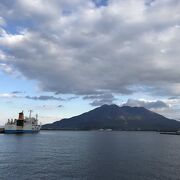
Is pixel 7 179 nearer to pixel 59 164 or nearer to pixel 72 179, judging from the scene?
pixel 72 179

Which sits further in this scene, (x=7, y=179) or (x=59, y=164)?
(x=59, y=164)

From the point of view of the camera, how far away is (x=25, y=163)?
260ft

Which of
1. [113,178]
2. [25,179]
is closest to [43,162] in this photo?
[25,179]

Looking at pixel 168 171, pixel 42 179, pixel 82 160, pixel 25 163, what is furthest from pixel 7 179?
pixel 168 171

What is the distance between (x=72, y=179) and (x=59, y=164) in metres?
18.3

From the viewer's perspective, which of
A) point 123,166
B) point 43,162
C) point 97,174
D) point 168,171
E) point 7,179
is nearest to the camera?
point 7,179

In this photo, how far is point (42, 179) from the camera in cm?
6006

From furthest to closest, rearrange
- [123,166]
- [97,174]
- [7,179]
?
[123,166] < [97,174] < [7,179]

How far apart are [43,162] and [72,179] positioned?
23.0 metres

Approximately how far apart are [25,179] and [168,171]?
1375 inches

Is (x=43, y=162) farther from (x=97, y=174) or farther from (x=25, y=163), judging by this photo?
(x=97, y=174)

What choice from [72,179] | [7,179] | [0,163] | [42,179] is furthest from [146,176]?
[0,163]

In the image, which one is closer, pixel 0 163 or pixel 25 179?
pixel 25 179

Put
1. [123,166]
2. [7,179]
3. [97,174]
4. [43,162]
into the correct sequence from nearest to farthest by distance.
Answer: [7,179] → [97,174] → [123,166] → [43,162]
